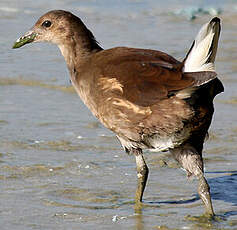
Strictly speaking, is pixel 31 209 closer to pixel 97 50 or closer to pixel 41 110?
pixel 97 50

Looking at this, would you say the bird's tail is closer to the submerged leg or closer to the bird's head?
the submerged leg

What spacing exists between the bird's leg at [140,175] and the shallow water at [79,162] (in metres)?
0.09

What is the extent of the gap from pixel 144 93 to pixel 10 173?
4.73 feet

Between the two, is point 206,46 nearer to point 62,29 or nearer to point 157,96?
point 157,96

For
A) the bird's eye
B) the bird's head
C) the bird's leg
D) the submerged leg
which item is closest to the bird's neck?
the bird's head

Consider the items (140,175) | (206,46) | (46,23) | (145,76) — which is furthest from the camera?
(46,23)

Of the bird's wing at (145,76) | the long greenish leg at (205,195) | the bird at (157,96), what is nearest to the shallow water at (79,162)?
the long greenish leg at (205,195)

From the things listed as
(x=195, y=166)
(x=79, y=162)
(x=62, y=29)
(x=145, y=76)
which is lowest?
(x=79, y=162)

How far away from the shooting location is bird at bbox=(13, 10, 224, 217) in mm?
5148

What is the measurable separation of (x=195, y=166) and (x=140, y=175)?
0.52m

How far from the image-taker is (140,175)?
5.88 m

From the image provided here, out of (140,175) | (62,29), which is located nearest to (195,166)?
(140,175)

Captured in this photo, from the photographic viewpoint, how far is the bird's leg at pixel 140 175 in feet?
18.9

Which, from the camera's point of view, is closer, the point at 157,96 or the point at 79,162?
the point at 157,96
